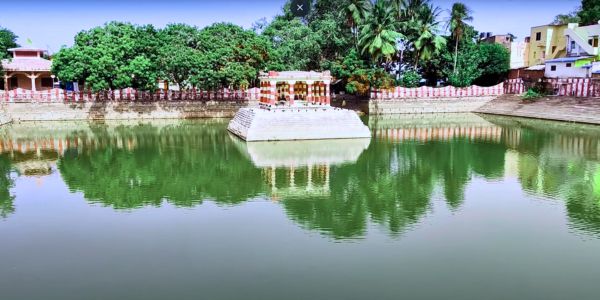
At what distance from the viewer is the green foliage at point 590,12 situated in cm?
3650

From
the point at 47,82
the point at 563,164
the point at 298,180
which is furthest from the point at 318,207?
the point at 47,82

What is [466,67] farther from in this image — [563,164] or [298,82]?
[563,164]

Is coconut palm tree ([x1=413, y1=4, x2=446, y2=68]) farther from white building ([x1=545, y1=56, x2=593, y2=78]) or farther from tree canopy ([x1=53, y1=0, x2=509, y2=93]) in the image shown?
white building ([x1=545, y1=56, x2=593, y2=78])

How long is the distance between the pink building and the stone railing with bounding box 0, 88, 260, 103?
417cm

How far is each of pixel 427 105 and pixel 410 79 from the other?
6.72 ft

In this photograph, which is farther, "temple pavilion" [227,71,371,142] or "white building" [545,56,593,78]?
"white building" [545,56,593,78]

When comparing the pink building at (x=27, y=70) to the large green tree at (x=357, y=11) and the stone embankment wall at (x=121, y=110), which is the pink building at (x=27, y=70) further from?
the large green tree at (x=357, y=11)

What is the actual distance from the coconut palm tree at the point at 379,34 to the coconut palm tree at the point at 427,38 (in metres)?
1.41

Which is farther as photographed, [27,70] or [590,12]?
[590,12]

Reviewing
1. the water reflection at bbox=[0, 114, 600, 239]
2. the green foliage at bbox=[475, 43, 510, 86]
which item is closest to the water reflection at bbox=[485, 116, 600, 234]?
the water reflection at bbox=[0, 114, 600, 239]

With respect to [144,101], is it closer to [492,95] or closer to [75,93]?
[75,93]

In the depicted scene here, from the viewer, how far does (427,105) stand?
33.9 meters

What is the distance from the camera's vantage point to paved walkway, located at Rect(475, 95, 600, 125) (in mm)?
26394

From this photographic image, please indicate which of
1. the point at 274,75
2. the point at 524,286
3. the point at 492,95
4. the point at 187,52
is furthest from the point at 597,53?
the point at 524,286
